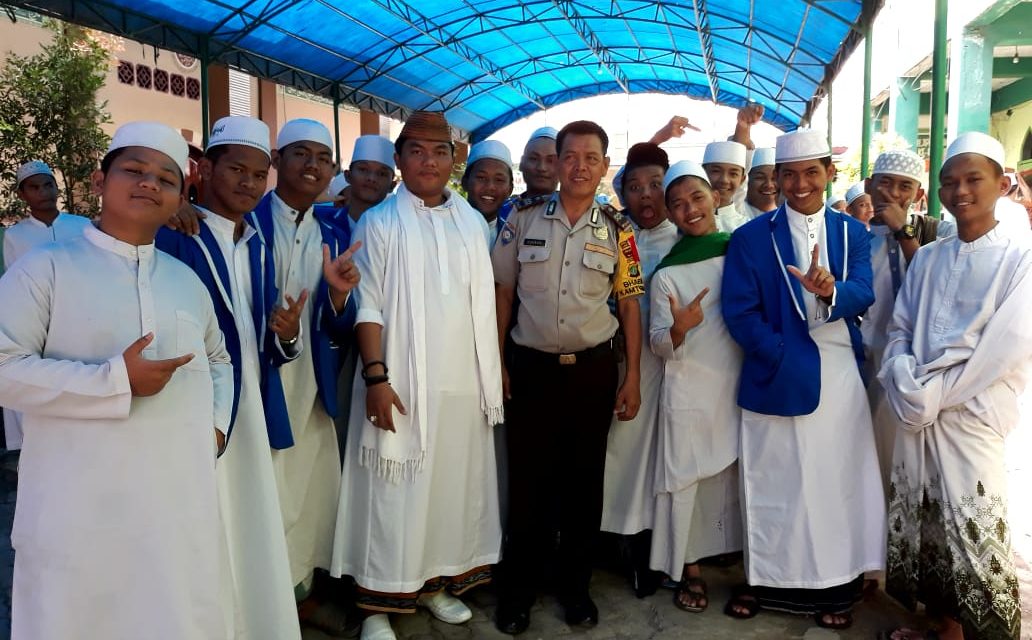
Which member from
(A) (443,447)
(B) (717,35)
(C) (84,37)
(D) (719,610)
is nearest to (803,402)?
(D) (719,610)

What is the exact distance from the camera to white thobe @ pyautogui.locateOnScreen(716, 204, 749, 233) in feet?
12.3

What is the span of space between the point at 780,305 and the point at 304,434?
203 centimetres

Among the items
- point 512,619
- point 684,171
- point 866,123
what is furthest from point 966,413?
point 866,123

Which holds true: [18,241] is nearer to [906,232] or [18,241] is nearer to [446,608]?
[446,608]

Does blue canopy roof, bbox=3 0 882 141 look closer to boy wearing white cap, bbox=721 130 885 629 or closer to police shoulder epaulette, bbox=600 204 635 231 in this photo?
boy wearing white cap, bbox=721 130 885 629

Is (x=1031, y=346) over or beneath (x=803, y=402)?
over

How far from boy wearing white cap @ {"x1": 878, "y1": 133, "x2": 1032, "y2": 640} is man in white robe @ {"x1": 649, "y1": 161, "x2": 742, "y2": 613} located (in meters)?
0.67

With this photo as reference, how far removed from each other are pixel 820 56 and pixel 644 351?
12342 mm

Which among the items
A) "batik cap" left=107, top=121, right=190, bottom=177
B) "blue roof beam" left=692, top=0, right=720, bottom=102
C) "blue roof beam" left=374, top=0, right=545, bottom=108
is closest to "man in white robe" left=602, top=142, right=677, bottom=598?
"batik cap" left=107, top=121, right=190, bottom=177

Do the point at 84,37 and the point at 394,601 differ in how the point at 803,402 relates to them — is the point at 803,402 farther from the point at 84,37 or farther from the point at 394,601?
the point at 84,37

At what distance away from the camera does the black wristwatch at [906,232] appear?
340 cm

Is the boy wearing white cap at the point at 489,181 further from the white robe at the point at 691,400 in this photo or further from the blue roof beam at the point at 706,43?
the blue roof beam at the point at 706,43

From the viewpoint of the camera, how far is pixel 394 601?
2.96m

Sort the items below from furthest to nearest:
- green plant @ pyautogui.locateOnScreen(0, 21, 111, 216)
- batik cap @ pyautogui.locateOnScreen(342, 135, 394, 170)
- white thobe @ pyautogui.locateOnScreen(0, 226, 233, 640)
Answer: green plant @ pyautogui.locateOnScreen(0, 21, 111, 216), batik cap @ pyautogui.locateOnScreen(342, 135, 394, 170), white thobe @ pyautogui.locateOnScreen(0, 226, 233, 640)
